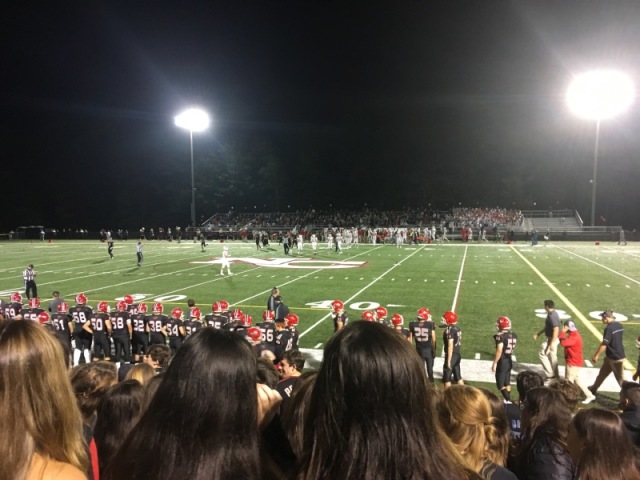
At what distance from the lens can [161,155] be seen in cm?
7756

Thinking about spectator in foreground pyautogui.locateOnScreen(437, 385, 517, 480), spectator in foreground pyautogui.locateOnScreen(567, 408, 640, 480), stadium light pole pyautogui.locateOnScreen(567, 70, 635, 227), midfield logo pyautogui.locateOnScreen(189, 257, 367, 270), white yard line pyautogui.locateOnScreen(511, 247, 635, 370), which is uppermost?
stadium light pole pyautogui.locateOnScreen(567, 70, 635, 227)

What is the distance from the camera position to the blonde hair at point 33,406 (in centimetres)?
183

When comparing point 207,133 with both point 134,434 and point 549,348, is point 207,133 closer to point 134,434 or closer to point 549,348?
point 549,348

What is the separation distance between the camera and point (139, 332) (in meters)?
10.7

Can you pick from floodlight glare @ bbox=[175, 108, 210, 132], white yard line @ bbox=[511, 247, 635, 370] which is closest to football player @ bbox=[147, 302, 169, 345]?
white yard line @ bbox=[511, 247, 635, 370]

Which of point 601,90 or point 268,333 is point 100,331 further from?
point 601,90

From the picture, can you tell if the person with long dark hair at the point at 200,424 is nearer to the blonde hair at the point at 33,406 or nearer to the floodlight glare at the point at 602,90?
the blonde hair at the point at 33,406

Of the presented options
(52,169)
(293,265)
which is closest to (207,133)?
(52,169)

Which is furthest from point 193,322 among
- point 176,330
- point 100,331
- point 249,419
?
point 249,419

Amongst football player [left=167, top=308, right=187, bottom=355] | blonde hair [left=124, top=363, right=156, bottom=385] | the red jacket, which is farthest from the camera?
football player [left=167, top=308, right=187, bottom=355]

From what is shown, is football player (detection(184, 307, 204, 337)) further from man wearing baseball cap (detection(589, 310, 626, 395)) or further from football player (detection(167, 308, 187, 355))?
man wearing baseball cap (detection(589, 310, 626, 395))

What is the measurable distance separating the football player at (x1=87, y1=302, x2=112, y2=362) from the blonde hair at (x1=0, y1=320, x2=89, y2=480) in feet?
31.1

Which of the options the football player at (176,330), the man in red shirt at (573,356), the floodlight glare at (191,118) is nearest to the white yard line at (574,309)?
the man in red shirt at (573,356)

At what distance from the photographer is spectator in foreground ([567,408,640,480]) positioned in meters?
2.98
